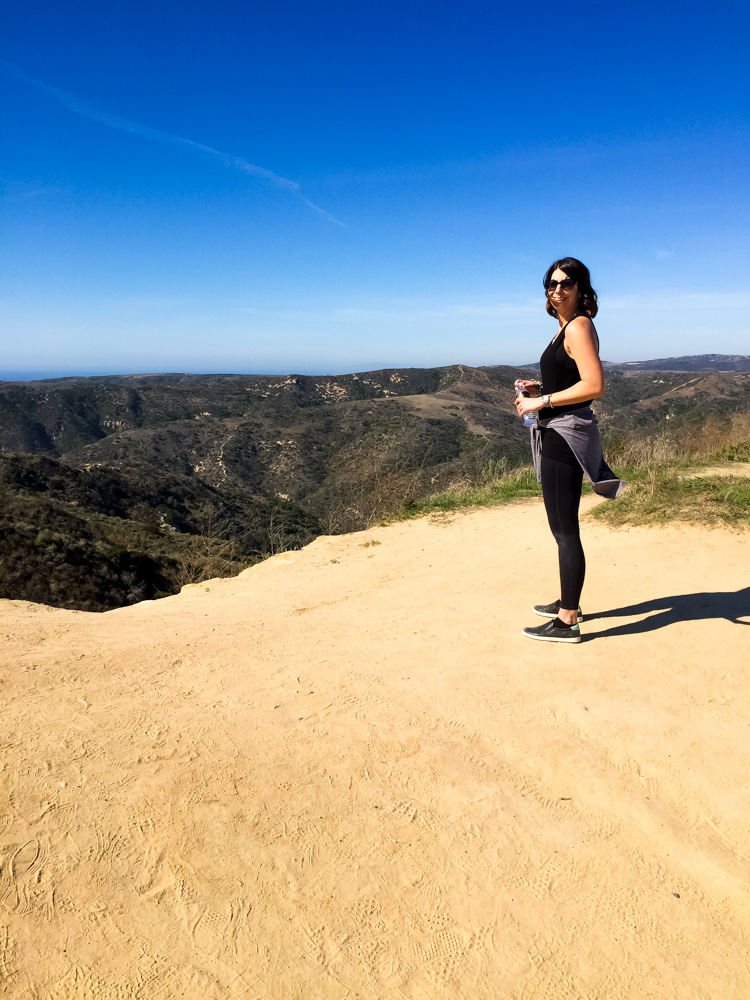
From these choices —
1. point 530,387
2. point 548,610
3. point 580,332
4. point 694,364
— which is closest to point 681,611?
point 548,610

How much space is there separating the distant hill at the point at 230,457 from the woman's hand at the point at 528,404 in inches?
216

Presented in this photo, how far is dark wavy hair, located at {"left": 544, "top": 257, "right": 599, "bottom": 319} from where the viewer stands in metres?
3.09

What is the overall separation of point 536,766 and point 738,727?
3.26 feet

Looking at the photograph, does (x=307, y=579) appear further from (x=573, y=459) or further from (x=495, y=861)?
(x=495, y=861)


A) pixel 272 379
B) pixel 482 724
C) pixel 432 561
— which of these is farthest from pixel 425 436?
pixel 482 724

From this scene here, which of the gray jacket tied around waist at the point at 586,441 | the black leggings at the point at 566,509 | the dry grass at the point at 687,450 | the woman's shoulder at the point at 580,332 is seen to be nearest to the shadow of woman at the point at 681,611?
the black leggings at the point at 566,509

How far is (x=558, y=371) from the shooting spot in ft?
10.4

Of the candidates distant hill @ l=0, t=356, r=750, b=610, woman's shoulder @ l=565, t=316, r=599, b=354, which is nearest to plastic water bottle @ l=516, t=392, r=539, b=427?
woman's shoulder @ l=565, t=316, r=599, b=354

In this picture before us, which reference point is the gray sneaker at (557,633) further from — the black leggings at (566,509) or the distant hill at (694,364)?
the distant hill at (694,364)

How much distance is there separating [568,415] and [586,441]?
17 centimetres

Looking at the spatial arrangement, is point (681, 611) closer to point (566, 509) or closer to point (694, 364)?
point (566, 509)

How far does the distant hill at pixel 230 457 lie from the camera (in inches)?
597

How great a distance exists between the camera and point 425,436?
50375mm

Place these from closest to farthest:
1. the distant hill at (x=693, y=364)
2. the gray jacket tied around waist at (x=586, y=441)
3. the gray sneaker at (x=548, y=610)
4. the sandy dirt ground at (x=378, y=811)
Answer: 1. the sandy dirt ground at (x=378, y=811)
2. the gray jacket tied around waist at (x=586, y=441)
3. the gray sneaker at (x=548, y=610)
4. the distant hill at (x=693, y=364)
